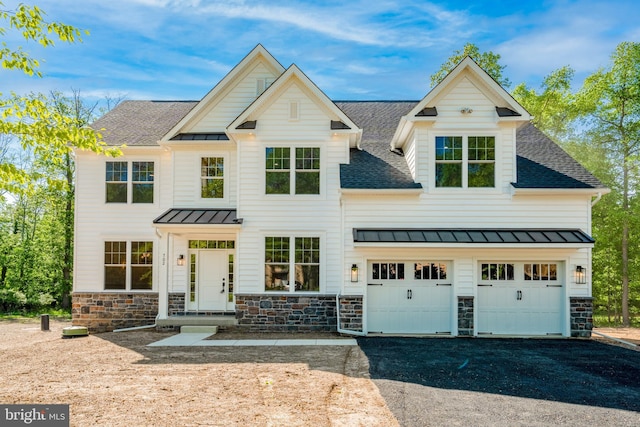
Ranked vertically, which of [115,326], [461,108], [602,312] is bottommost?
[602,312]

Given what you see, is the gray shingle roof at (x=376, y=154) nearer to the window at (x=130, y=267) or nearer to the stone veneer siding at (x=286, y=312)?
the stone veneer siding at (x=286, y=312)

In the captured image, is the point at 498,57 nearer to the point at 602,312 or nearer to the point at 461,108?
the point at 461,108

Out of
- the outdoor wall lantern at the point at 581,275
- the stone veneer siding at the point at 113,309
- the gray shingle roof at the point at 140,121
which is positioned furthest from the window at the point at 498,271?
the gray shingle roof at the point at 140,121

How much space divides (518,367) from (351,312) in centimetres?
513

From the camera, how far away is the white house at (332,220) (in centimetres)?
1295

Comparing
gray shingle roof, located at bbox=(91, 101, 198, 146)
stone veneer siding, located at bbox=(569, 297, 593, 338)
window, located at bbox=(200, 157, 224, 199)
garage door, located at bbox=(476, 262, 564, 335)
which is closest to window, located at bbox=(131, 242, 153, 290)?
window, located at bbox=(200, 157, 224, 199)

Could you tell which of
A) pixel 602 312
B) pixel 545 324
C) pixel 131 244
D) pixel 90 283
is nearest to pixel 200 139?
pixel 131 244

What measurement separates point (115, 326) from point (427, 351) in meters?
10.3

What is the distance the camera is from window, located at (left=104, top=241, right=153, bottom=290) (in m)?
14.9

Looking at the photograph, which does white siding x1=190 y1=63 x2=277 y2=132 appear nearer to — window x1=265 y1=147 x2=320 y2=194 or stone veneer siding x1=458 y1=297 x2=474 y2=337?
window x1=265 y1=147 x2=320 y2=194

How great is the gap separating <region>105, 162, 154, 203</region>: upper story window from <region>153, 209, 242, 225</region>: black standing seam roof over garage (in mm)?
1453

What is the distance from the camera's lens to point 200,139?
14.7 metres

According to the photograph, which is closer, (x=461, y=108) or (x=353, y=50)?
(x=461, y=108)

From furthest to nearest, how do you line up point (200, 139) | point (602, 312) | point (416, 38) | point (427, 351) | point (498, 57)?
1. point (602, 312)
2. point (498, 57)
3. point (416, 38)
4. point (200, 139)
5. point (427, 351)
